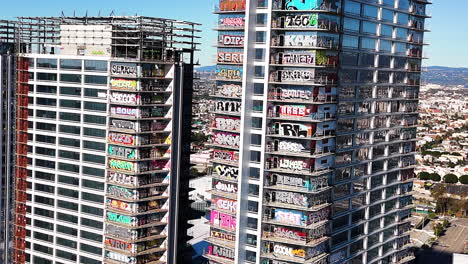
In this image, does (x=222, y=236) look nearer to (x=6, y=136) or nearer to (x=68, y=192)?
(x=68, y=192)

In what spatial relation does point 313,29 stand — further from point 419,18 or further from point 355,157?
point 419,18

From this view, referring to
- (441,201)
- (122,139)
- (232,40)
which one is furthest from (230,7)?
(441,201)

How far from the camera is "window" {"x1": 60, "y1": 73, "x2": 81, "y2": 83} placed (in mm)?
81062

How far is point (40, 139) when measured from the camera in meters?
85.8

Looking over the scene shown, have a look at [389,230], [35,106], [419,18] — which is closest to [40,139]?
[35,106]

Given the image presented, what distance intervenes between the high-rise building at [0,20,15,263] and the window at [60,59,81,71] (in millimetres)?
10269

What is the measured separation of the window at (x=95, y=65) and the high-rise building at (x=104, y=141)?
14 cm

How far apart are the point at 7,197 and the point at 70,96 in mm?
21599

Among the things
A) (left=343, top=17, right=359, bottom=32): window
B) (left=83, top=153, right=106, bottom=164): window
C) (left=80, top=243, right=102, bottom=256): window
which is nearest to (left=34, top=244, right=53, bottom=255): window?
(left=80, top=243, right=102, bottom=256): window

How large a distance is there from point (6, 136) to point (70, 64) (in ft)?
58.2

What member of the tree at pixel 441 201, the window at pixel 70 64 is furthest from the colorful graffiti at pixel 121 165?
the tree at pixel 441 201

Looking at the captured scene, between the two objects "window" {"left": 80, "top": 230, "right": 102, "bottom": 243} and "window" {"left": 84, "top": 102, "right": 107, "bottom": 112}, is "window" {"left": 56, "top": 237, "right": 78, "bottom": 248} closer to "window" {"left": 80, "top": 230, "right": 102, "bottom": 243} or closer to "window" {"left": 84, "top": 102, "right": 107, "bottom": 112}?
"window" {"left": 80, "top": 230, "right": 102, "bottom": 243}

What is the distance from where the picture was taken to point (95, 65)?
261 feet

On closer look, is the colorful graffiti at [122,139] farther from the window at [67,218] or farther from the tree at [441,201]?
the tree at [441,201]
